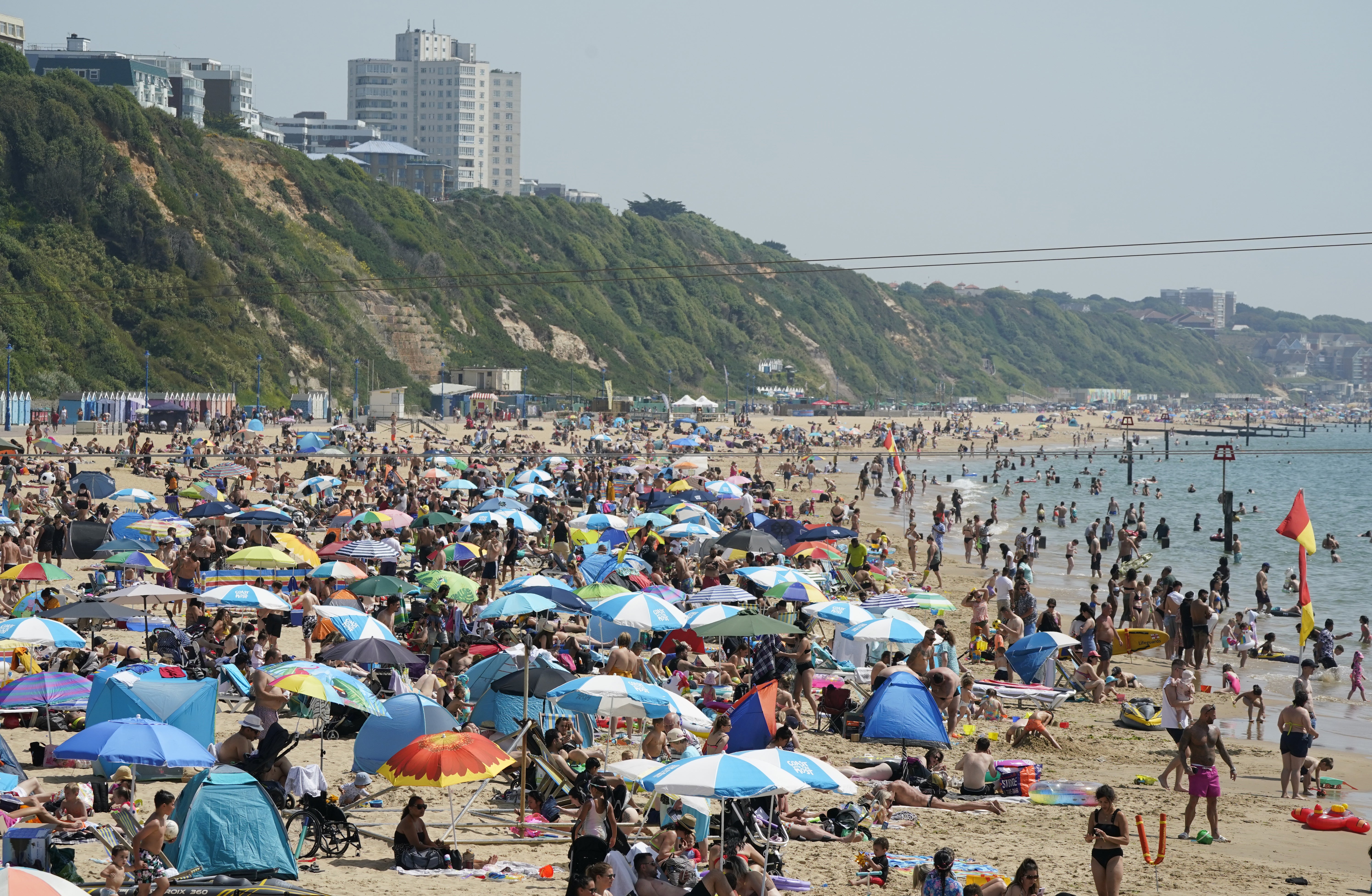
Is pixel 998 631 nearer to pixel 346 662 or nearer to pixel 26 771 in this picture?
pixel 346 662

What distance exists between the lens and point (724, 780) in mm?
8219

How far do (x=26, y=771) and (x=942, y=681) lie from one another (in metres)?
8.55

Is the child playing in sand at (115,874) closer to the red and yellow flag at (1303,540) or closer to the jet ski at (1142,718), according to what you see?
the jet ski at (1142,718)

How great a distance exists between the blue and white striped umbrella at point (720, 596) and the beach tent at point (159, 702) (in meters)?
7.30

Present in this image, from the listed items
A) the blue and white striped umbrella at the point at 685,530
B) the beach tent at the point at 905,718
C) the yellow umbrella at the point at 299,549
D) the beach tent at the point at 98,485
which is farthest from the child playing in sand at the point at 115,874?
the beach tent at the point at 98,485

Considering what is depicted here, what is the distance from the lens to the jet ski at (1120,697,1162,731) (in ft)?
49.9

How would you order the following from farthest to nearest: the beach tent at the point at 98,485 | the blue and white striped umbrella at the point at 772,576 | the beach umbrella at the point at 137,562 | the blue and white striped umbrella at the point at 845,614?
1. the beach tent at the point at 98,485
2. the beach umbrella at the point at 137,562
3. the blue and white striped umbrella at the point at 772,576
4. the blue and white striped umbrella at the point at 845,614

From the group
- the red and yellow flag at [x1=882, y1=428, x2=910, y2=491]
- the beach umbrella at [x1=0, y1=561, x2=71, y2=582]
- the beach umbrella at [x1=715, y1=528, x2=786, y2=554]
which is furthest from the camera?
the red and yellow flag at [x1=882, y1=428, x2=910, y2=491]

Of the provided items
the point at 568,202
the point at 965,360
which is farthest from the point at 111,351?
the point at 965,360

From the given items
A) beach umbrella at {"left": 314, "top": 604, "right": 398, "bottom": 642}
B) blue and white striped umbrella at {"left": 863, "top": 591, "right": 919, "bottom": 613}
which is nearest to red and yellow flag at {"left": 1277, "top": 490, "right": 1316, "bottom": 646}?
blue and white striped umbrella at {"left": 863, "top": 591, "right": 919, "bottom": 613}

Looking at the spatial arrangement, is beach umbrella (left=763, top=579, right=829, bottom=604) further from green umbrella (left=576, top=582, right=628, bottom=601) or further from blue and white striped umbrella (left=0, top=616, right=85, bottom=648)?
blue and white striped umbrella (left=0, top=616, right=85, bottom=648)

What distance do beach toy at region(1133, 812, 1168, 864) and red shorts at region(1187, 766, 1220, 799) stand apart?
43 cm

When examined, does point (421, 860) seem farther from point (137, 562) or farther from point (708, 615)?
point (137, 562)

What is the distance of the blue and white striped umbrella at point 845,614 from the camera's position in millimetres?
15430
